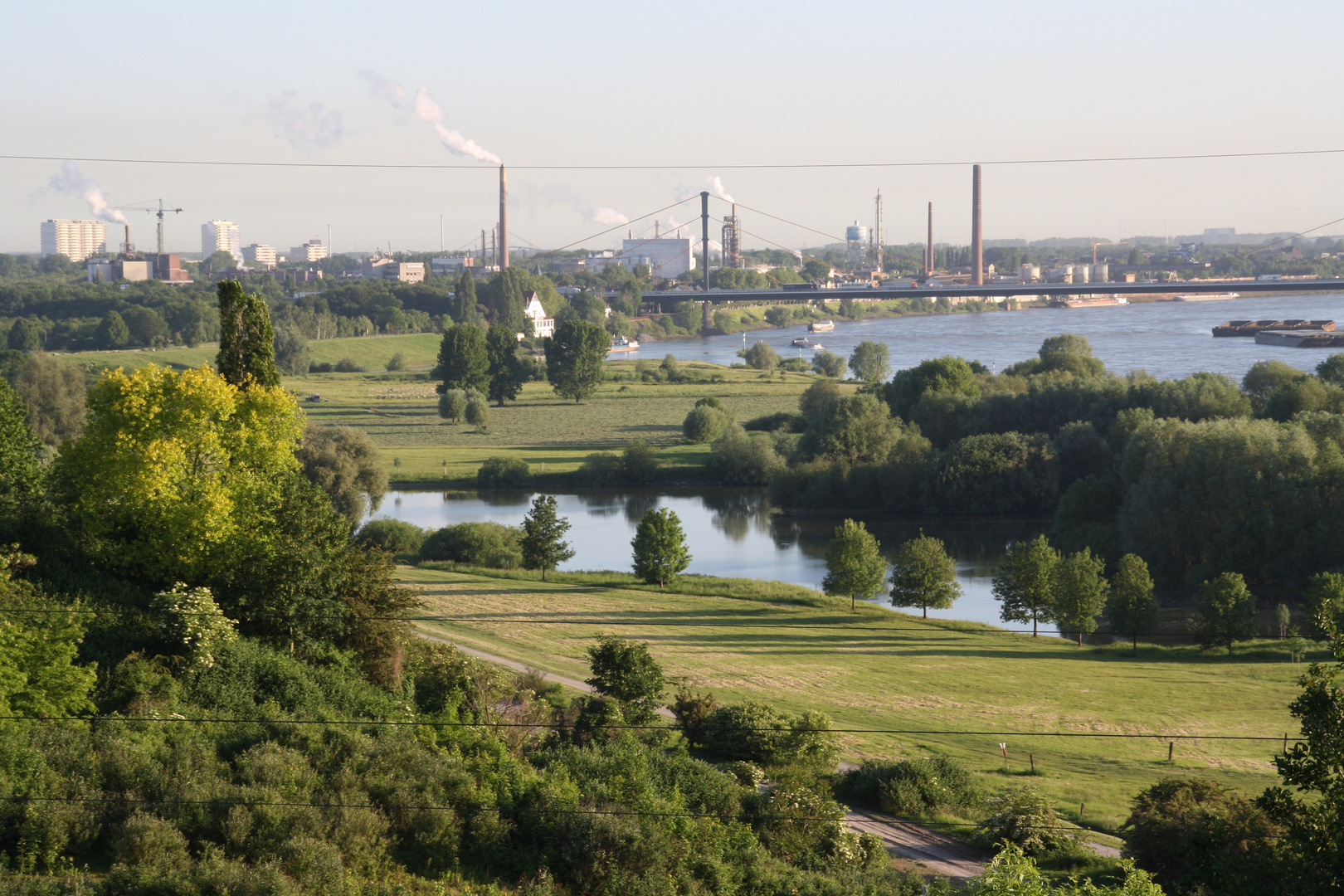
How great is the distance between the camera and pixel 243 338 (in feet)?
40.7

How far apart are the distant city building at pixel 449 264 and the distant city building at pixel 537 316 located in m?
52.2

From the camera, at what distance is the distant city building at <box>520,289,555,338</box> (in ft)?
242

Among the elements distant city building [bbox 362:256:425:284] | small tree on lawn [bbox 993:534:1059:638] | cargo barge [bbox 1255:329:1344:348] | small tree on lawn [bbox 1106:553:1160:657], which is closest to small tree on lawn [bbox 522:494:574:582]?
small tree on lawn [bbox 993:534:1059:638]

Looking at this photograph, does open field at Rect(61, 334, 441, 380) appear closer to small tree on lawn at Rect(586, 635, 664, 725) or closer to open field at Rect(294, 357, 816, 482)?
open field at Rect(294, 357, 816, 482)

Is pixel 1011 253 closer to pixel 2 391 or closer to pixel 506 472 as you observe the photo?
pixel 506 472

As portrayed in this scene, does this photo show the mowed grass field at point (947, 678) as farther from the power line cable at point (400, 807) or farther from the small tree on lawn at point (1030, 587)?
the power line cable at point (400, 807)

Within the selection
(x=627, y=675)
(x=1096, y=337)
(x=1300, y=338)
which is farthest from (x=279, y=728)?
(x=1096, y=337)

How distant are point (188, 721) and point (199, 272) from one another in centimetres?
11985

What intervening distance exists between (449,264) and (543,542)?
126 metres

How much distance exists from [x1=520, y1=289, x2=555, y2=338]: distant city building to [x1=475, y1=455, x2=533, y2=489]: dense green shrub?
144 feet

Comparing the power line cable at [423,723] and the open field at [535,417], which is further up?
the open field at [535,417]

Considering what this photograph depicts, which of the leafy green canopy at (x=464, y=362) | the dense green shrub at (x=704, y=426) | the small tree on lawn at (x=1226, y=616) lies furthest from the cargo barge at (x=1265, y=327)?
the small tree on lawn at (x=1226, y=616)

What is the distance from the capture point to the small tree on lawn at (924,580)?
1700 centimetres

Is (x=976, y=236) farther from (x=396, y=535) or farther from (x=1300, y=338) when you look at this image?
(x=396, y=535)
